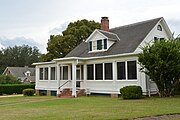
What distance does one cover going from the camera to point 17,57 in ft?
304

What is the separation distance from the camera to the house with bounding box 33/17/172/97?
21.5 metres

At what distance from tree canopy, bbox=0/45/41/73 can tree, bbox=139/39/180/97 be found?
238 feet

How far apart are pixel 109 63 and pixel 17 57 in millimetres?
74459

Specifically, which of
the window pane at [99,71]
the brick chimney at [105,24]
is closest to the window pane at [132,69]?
the window pane at [99,71]

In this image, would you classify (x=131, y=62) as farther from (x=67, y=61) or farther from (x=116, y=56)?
(x=67, y=61)

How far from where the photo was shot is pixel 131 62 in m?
21.4

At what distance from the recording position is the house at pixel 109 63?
21516 mm

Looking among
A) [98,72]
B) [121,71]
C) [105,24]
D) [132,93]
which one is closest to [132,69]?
[121,71]

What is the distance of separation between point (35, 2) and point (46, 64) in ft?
41.0

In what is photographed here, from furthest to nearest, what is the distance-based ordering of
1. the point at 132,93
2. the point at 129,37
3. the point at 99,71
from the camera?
1. the point at 129,37
2. the point at 99,71
3. the point at 132,93

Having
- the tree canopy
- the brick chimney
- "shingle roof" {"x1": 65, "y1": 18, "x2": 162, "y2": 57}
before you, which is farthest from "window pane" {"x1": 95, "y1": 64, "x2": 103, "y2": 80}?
the tree canopy

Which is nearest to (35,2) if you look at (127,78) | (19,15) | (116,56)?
(19,15)

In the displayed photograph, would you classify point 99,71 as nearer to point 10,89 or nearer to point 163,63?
point 163,63

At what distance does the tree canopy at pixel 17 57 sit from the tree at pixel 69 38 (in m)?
45.8
